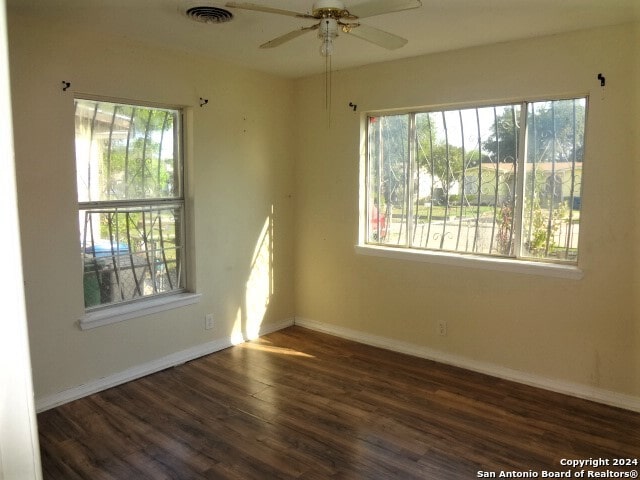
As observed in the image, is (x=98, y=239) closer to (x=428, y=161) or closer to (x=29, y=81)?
(x=29, y=81)

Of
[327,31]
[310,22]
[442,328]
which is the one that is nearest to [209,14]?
[310,22]

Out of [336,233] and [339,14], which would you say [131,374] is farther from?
[339,14]

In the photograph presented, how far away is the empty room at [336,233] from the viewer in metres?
2.68

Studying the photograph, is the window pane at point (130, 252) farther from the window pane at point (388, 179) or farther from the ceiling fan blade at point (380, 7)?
the ceiling fan blade at point (380, 7)

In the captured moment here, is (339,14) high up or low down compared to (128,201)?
up

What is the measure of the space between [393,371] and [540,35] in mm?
2507

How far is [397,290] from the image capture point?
13.3 ft

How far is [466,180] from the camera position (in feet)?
12.1

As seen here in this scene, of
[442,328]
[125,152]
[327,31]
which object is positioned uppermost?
[327,31]

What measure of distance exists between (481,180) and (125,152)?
2574mm

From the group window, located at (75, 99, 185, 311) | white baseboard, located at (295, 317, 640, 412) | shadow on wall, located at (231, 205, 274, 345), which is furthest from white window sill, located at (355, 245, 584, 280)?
window, located at (75, 99, 185, 311)

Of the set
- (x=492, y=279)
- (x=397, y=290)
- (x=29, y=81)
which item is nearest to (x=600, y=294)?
(x=492, y=279)

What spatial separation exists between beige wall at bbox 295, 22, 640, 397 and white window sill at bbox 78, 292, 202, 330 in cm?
126

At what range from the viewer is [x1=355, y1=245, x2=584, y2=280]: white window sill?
324 cm
